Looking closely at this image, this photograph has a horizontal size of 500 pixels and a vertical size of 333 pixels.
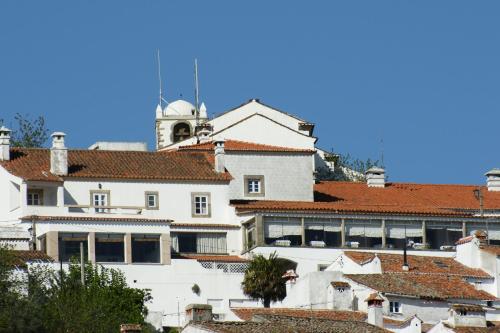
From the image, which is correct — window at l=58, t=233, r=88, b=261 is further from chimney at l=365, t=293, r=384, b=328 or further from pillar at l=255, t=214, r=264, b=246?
A: chimney at l=365, t=293, r=384, b=328

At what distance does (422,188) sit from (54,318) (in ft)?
142

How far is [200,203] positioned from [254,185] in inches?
205

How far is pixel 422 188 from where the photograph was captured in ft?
419

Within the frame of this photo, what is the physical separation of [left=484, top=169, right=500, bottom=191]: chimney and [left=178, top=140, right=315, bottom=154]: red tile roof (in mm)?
13370

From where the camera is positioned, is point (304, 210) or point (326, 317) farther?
point (304, 210)

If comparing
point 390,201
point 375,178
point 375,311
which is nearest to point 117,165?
point 390,201

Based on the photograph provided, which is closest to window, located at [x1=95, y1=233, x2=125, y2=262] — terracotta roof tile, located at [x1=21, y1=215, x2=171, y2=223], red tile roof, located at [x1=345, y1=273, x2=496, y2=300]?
terracotta roof tile, located at [x1=21, y1=215, x2=171, y2=223]

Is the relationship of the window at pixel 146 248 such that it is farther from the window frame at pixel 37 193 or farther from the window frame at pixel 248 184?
the window frame at pixel 248 184

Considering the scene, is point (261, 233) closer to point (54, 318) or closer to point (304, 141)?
point (304, 141)

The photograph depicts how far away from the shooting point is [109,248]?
107375 mm

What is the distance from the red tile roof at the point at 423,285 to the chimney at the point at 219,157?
17574 millimetres

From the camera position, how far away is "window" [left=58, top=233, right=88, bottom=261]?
106m

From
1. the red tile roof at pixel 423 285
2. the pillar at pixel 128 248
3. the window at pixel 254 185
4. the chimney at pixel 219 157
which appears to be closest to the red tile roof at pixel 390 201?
the window at pixel 254 185

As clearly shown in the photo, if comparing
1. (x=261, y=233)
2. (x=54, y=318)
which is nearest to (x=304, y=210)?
(x=261, y=233)
